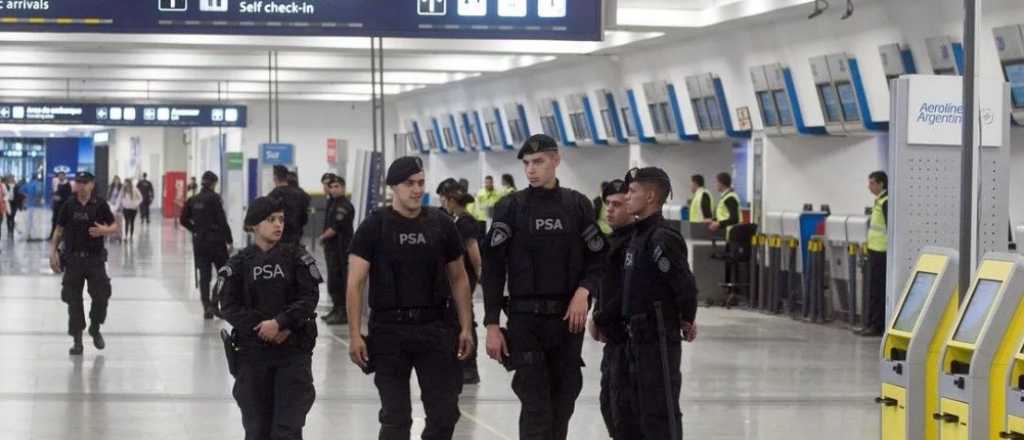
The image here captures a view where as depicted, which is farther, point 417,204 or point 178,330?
point 178,330

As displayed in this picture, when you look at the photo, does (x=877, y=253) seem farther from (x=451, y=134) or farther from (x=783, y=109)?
(x=451, y=134)

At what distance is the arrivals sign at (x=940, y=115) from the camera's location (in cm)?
905

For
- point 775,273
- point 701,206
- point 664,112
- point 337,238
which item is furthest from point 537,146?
point 664,112

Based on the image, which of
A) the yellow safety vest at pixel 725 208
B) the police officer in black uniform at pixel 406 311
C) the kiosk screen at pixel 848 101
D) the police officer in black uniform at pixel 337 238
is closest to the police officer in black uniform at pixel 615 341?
the police officer in black uniform at pixel 406 311

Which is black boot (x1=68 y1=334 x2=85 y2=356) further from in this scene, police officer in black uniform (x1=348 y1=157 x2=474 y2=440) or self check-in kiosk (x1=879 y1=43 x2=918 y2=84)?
self check-in kiosk (x1=879 y1=43 x2=918 y2=84)

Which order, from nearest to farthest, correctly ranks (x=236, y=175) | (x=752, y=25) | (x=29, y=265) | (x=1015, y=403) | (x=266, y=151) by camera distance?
1. (x=1015, y=403)
2. (x=752, y=25)
3. (x=29, y=265)
4. (x=266, y=151)
5. (x=236, y=175)

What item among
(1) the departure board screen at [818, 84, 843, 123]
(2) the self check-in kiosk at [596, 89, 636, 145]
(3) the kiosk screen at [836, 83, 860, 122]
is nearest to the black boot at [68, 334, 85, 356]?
(3) the kiosk screen at [836, 83, 860, 122]

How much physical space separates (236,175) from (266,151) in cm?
445

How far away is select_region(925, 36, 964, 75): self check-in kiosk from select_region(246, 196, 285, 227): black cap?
35.9 ft

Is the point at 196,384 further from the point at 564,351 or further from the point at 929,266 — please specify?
the point at 929,266

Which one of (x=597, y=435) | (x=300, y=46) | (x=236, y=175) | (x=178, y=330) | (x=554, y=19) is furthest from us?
(x=236, y=175)

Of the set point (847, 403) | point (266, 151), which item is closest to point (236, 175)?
point (266, 151)

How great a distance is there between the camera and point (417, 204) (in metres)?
8.21

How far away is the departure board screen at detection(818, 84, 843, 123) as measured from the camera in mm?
20906
